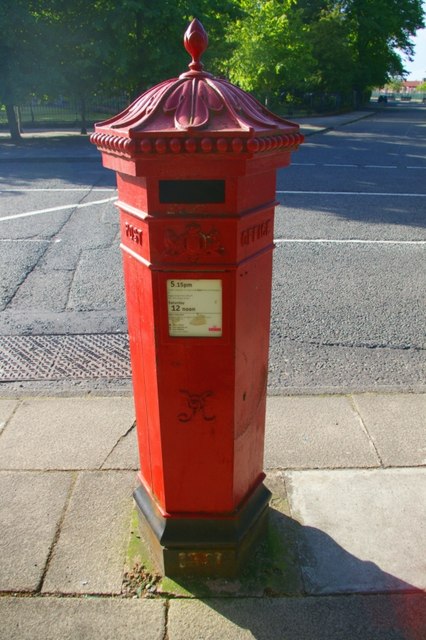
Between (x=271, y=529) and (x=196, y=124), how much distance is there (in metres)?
1.96

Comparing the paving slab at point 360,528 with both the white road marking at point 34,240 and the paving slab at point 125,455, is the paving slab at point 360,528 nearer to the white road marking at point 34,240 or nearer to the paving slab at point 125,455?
the paving slab at point 125,455

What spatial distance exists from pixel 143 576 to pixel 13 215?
7.62 m

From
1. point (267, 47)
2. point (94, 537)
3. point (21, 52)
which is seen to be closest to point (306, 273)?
point (94, 537)

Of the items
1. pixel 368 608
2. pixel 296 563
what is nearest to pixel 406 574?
pixel 368 608

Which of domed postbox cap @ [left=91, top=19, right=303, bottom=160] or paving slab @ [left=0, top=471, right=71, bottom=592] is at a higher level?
domed postbox cap @ [left=91, top=19, right=303, bottom=160]

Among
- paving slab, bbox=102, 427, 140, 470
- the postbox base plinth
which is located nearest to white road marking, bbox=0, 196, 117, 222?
paving slab, bbox=102, 427, 140, 470

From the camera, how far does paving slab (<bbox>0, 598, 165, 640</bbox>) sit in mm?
2178

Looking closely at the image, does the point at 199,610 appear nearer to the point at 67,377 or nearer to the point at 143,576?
the point at 143,576

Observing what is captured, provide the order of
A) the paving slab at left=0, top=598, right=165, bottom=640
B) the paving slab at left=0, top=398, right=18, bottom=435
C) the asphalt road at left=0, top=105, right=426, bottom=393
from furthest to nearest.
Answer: the asphalt road at left=0, top=105, right=426, bottom=393
the paving slab at left=0, top=398, right=18, bottom=435
the paving slab at left=0, top=598, right=165, bottom=640

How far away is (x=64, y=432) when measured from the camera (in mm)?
3439

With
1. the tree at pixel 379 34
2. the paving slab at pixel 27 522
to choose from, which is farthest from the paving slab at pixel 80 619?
the tree at pixel 379 34

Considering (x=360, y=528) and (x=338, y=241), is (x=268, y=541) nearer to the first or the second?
(x=360, y=528)

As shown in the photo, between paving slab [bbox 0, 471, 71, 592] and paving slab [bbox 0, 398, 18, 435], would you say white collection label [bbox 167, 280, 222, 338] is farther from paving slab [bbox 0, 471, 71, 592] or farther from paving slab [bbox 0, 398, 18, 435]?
paving slab [bbox 0, 398, 18, 435]

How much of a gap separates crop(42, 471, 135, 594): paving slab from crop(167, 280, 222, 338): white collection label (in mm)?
1207
